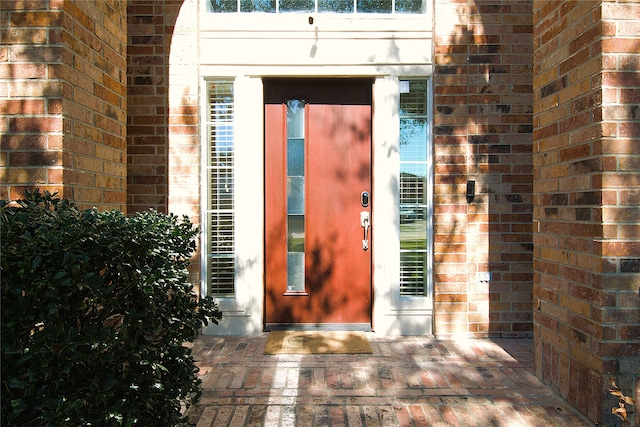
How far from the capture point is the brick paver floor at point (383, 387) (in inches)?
99.7

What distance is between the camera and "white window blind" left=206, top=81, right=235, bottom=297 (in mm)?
4082

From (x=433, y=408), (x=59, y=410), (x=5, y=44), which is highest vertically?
(x=5, y=44)

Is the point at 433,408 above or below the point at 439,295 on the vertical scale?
below

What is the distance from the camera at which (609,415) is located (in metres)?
2.33

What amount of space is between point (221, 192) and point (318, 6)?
1.95 m

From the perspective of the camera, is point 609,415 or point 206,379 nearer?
point 609,415

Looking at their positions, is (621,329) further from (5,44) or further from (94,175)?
(5,44)

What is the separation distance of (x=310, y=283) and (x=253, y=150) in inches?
53.2

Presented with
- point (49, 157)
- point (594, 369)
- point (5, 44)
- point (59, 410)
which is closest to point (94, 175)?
point (49, 157)

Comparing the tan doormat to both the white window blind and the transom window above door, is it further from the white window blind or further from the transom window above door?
the transom window above door

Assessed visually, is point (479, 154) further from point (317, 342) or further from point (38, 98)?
point (38, 98)

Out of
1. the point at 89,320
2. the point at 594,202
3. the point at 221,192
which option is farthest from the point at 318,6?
the point at 89,320

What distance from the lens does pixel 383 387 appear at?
2916 millimetres

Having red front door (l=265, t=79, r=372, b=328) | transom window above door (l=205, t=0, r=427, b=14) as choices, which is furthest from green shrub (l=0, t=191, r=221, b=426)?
transom window above door (l=205, t=0, r=427, b=14)
